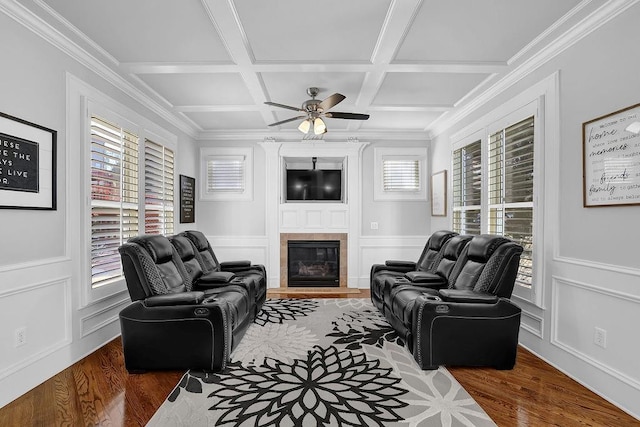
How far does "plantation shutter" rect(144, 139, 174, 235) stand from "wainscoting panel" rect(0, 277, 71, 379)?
61.5 inches

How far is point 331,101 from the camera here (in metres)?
3.65

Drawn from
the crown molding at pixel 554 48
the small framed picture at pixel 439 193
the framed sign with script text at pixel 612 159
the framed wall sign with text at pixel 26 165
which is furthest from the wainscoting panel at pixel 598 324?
the framed wall sign with text at pixel 26 165

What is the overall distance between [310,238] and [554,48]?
Answer: 4.19 metres

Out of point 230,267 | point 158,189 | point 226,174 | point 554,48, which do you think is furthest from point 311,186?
point 554,48

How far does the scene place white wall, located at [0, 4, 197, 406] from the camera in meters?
2.41

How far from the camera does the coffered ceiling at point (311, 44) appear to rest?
8.20ft

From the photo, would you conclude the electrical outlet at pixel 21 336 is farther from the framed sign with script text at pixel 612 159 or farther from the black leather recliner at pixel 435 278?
the framed sign with script text at pixel 612 159

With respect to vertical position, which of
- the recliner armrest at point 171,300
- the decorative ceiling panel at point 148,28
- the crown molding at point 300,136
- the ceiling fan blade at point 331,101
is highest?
the decorative ceiling panel at point 148,28

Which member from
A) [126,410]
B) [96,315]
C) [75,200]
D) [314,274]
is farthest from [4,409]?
[314,274]

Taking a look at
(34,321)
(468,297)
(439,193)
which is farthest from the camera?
(439,193)

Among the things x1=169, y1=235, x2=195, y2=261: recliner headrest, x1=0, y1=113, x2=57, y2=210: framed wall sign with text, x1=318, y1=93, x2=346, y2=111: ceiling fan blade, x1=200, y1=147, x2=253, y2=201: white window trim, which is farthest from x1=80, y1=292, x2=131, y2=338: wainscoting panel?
x1=318, y1=93, x2=346, y2=111: ceiling fan blade

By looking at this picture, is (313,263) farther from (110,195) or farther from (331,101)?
(110,195)

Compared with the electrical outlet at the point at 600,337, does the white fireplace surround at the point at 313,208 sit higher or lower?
higher

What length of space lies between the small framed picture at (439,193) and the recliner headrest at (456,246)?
1.53 m
